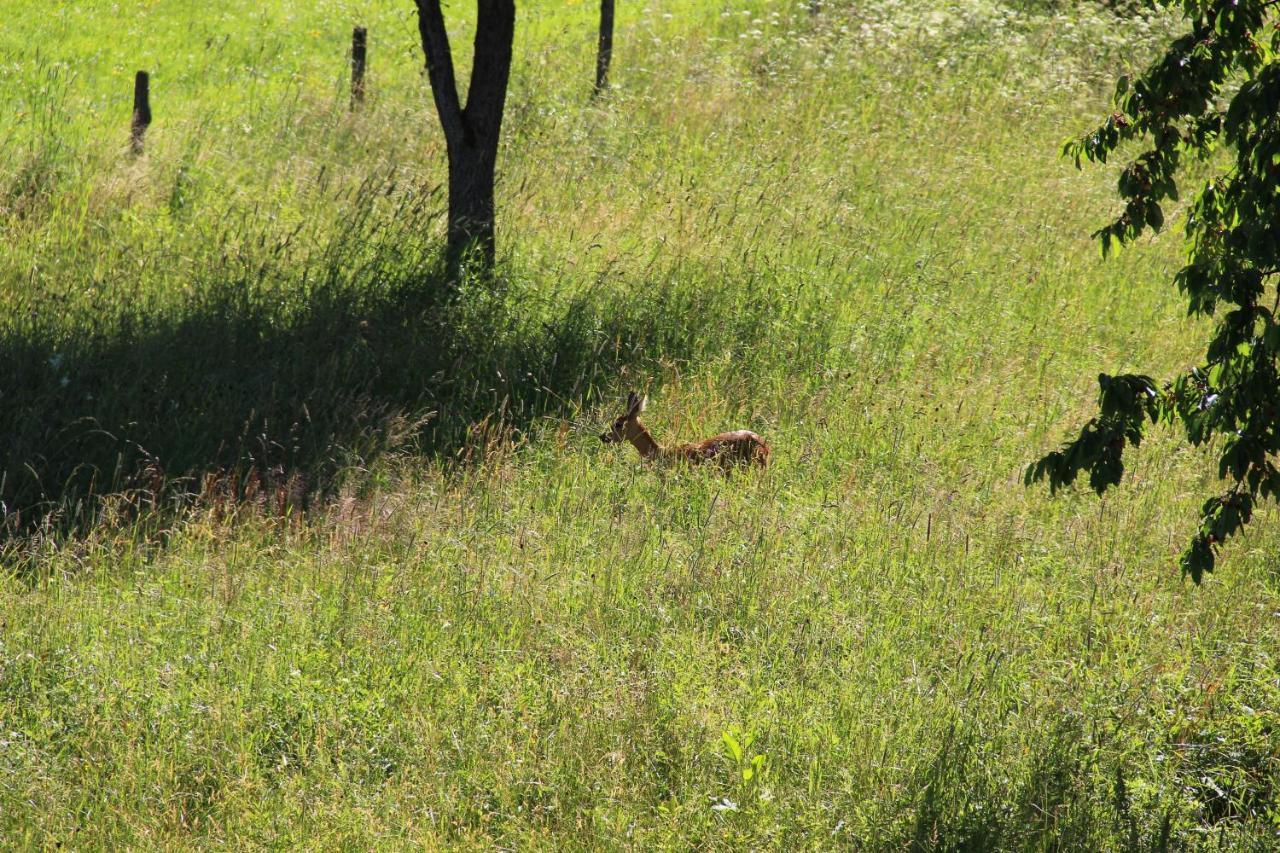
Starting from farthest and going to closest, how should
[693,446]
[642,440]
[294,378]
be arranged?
[294,378] < [642,440] < [693,446]

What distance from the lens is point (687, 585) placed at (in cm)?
573

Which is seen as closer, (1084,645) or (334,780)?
(334,780)

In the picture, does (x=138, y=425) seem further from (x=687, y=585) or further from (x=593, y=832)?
(x=593, y=832)

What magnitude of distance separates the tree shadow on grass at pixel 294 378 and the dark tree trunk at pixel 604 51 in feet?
18.5

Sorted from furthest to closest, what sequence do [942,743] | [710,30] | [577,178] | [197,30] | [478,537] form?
[197,30] → [710,30] → [577,178] → [478,537] → [942,743]

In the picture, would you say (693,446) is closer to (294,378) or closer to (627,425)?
(627,425)

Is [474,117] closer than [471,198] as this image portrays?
Yes

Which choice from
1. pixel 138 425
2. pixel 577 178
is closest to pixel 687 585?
pixel 138 425

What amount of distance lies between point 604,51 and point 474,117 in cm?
541

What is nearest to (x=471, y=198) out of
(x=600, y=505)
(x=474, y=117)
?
(x=474, y=117)

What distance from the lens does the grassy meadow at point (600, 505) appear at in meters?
4.43

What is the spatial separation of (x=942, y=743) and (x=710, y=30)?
13.7m

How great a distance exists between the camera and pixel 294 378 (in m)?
7.86

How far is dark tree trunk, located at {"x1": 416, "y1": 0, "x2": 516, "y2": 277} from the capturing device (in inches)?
365
